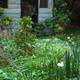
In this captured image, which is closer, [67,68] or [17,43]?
[67,68]

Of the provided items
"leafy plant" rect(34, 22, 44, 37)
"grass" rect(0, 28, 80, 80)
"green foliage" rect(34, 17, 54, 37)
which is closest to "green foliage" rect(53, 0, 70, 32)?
"green foliage" rect(34, 17, 54, 37)

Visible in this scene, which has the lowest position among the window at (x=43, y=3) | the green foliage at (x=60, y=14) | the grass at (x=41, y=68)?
the grass at (x=41, y=68)

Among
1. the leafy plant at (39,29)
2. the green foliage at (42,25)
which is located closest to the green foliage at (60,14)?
the green foliage at (42,25)

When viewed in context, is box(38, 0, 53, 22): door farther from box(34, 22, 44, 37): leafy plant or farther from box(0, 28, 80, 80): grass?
box(0, 28, 80, 80): grass

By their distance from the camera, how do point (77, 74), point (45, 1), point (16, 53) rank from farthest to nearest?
point (45, 1) → point (16, 53) → point (77, 74)

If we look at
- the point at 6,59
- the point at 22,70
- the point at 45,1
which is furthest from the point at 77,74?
the point at 45,1

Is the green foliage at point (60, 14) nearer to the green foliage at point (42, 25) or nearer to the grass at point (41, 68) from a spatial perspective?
the green foliage at point (42, 25)

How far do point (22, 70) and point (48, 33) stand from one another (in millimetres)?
6012

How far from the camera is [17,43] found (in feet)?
17.0

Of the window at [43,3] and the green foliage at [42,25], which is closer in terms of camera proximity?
the green foliage at [42,25]

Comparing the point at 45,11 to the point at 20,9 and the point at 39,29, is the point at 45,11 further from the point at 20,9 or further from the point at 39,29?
the point at 20,9

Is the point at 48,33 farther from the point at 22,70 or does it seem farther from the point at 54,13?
the point at 22,70

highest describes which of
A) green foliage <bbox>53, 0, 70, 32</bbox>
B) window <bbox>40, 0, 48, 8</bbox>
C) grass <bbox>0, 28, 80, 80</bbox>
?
window <bbox>40, 0, 48, 8</bbox>

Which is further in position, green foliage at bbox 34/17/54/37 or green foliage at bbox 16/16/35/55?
green foliage at bbox 34/17/54/37
